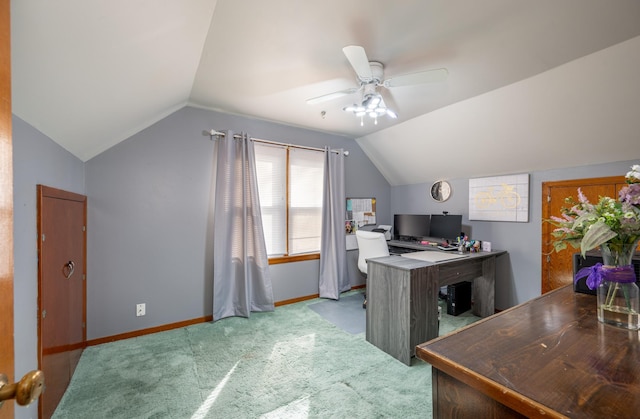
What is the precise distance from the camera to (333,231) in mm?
4012

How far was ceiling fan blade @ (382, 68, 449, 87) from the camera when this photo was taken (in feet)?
6.20

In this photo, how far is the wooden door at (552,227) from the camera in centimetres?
281

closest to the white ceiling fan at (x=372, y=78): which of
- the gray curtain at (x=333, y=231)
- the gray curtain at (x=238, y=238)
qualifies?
the gray curtain at (x=238, y=238)

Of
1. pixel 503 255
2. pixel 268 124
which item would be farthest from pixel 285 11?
pixel 503 255

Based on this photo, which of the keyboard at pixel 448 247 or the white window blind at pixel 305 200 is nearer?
the keyboard at pixel 448 247

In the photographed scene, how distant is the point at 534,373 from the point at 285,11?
207cm

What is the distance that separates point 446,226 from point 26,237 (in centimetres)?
413

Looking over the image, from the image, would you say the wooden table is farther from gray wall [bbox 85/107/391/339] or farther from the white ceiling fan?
gray wall [bbox 85/107/391/339]

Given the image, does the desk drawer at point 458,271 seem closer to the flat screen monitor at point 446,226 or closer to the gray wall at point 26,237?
the flat screen monitor at point 446,226

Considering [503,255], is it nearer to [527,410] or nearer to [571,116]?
[571,116]

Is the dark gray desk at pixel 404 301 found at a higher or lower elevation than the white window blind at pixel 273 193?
lower

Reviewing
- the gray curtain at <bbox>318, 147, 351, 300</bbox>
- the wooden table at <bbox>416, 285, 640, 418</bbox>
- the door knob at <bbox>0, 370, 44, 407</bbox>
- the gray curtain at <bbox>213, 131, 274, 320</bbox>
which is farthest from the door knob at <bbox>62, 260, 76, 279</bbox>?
the gray curtain at <bbox>318, 147, 351, 300</bbox>

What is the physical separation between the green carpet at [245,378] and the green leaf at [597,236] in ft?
4.52

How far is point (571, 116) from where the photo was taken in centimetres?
250
